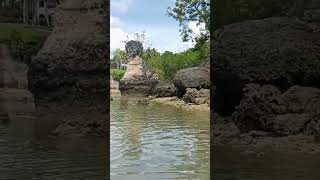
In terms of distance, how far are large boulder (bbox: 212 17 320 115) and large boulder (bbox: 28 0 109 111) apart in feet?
4.25

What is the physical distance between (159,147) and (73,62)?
1.83 metres

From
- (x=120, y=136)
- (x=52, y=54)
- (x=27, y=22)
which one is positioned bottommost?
(x=120, y=136)

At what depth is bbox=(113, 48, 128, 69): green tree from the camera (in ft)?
68.5

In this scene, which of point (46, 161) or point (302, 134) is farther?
point (302, 134)

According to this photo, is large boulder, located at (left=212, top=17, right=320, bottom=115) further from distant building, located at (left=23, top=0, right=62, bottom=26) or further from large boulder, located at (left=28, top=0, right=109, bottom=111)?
distant building, located at (left=23, top=0, right=62, bottom=26)

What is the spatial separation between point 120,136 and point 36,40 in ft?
8.57

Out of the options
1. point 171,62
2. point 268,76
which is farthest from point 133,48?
point 268,76

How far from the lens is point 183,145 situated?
261 inches

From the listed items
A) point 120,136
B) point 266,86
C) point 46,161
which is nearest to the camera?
point 46,161

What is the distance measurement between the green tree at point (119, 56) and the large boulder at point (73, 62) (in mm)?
14867

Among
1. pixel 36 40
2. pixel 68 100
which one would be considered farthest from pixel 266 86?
pixel 36 40

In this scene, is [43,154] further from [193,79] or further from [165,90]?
[165,90]

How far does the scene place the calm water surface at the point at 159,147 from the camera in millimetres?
5012

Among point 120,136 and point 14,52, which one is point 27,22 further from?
point 120,136
